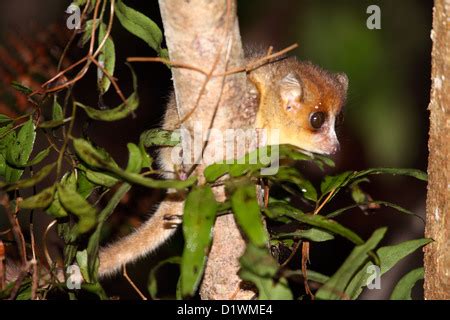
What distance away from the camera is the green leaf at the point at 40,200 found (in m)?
2.09

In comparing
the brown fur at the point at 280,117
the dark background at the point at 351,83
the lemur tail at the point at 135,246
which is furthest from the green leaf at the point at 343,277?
the dark background at the point at 351,83

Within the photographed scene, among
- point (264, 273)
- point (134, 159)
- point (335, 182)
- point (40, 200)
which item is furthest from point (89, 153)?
point (335, 182)

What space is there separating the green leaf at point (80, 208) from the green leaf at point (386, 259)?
845 millimetres

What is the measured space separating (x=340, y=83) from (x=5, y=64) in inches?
85.6

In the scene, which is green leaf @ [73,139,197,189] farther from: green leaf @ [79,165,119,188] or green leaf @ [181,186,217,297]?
green leaf @ [79,165,119,188]

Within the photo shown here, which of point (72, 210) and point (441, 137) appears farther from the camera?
point (441, 137)

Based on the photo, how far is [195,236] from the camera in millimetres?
1891

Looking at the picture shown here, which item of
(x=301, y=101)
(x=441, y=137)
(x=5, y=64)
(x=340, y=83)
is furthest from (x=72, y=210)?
(x=5, y=64)

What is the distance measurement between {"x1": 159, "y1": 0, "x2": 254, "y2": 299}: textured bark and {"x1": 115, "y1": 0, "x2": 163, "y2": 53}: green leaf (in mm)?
149

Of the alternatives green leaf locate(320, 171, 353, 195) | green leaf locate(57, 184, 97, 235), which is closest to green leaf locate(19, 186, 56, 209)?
green leaf locate(57, 184, 97, 235)

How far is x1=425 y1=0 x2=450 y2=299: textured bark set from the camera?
2.15m

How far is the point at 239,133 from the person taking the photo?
2287 millimetres

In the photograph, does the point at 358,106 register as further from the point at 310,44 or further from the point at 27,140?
the point at 27,140

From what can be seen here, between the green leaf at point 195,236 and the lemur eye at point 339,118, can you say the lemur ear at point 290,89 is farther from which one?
the green leaf at point 195,236
